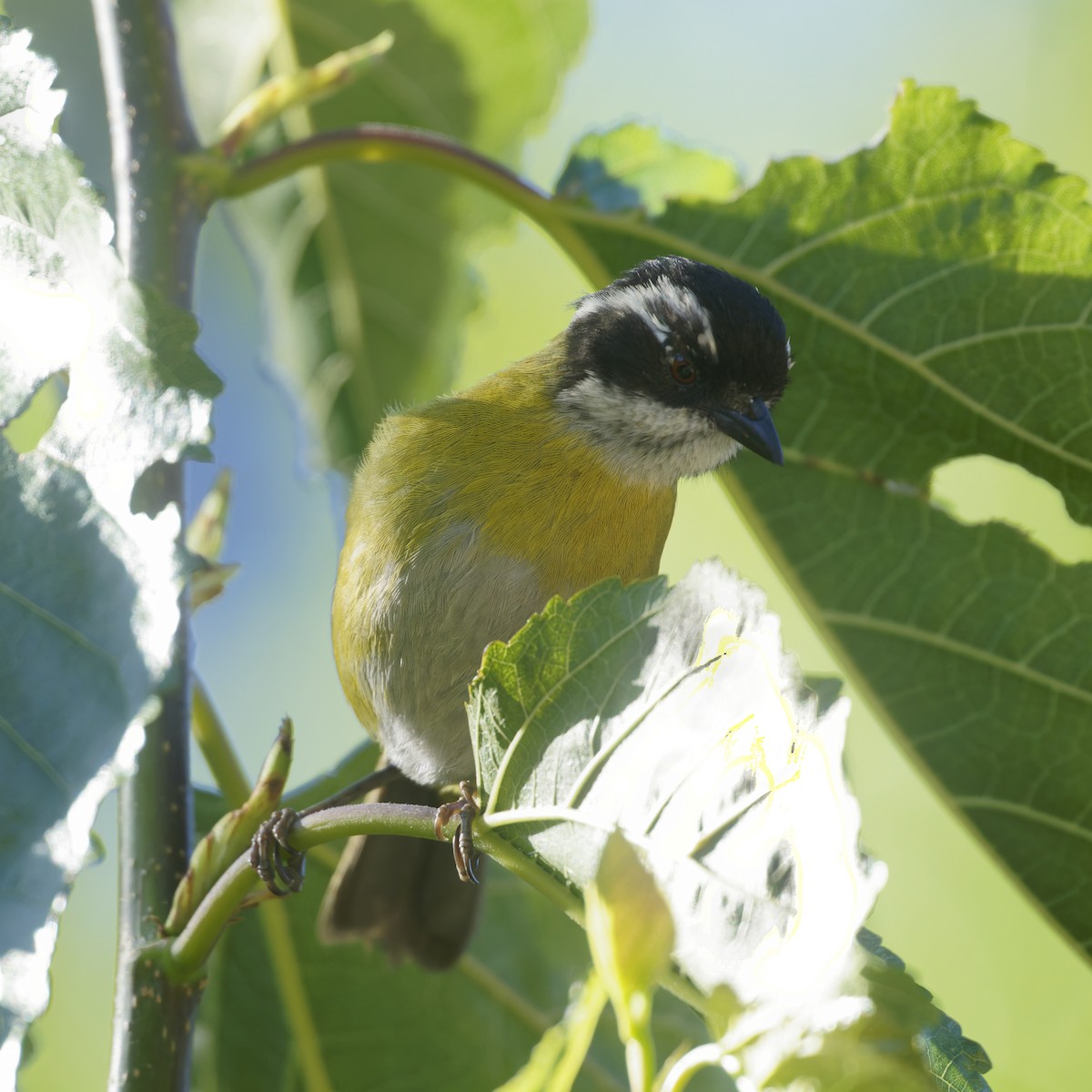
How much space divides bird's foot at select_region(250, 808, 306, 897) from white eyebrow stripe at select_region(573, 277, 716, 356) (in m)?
1.32

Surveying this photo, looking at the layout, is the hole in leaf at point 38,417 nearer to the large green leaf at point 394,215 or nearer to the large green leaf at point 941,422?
the large green leaf at point 394,215

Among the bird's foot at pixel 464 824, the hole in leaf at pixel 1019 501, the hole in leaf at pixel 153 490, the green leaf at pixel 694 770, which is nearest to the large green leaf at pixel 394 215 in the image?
the bird's foot at pixel 464 824

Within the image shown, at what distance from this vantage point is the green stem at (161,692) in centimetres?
159

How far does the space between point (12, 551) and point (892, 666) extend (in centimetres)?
156

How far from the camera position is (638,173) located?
256 centimetres

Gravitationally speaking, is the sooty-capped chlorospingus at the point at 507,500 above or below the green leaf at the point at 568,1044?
below

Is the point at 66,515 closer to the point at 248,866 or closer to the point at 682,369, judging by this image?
the point at 248,866

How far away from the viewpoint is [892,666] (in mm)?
2332

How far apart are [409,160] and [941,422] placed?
3.34 ft

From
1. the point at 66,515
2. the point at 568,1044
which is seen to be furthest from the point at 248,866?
the point at 568,1044

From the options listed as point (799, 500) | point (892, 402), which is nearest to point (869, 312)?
point (892, 402)

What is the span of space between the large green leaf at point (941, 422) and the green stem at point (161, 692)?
752mm

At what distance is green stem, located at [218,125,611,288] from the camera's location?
6.60 ft

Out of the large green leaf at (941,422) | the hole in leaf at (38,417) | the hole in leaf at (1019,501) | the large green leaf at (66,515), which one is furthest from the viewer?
the hole in leaf at (1019,501)
